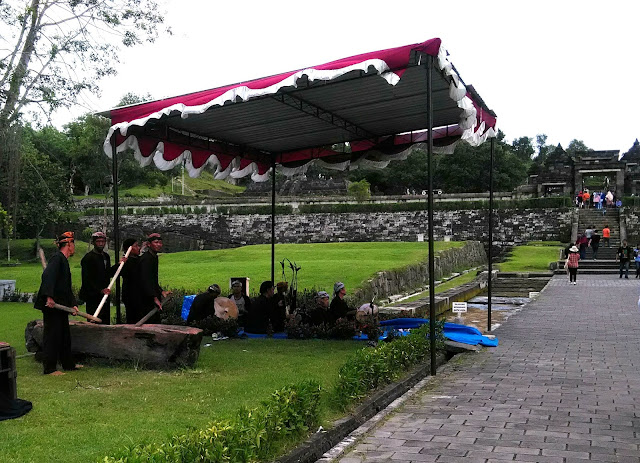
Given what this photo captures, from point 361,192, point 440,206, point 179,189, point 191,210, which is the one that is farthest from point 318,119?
point 179,189

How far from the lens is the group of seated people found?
952cm

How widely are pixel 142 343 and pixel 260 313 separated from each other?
2993 mm

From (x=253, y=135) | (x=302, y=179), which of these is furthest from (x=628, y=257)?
(x=302, y=179)

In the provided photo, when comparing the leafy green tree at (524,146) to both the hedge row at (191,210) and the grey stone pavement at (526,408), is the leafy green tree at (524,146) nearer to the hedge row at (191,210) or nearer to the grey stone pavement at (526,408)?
the hedge row at (191,210)

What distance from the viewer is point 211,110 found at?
28.6 ft

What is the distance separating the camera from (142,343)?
6.98 metres

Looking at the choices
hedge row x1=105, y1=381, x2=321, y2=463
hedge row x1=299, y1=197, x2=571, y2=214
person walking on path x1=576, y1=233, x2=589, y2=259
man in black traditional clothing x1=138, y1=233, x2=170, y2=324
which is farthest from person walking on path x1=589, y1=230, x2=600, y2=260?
hedge row x1=105, y1=381, x2=321, y2=463

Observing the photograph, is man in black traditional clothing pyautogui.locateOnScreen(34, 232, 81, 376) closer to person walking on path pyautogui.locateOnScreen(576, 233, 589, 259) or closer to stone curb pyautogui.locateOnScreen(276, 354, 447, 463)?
stone curb pyautogui.locateOnScreen(276, 354, 447, 463)

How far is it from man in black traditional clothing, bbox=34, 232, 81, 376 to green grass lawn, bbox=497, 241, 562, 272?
1940 cm

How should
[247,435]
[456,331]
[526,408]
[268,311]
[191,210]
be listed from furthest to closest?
1. [191,210]
2. [268,311]
3. [456,331]
4. [526,408]
5. [247,435]

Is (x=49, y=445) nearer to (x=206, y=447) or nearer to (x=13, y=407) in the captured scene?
(x=13, y=407)

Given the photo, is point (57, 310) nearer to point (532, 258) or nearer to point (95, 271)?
point (95, 271)

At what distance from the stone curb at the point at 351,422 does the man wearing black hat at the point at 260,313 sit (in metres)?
3.27

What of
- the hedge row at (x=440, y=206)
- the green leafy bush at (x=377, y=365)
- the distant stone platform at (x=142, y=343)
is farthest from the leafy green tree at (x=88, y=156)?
the green leafy bush at (x=377, y=365)
